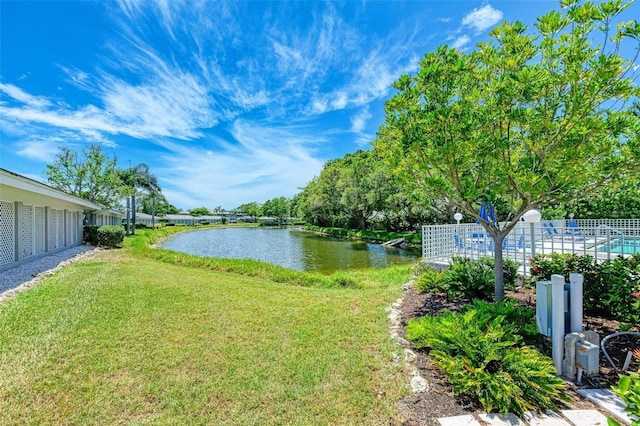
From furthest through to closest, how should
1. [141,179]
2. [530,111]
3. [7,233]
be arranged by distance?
[141,179], [7,233], [530,111]

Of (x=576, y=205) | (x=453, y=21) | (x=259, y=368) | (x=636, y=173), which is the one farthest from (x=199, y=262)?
(x=576, y=205)

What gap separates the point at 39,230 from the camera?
40.7 ft

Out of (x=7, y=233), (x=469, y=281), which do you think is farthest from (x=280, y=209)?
(x=469, y=281)

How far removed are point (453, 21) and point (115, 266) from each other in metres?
12.7

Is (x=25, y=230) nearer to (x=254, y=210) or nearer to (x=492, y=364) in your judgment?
(x=492, y=364)

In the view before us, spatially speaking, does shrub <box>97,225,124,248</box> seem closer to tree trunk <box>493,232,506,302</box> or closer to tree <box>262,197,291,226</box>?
tree trunk <box>493,232,506,302</box>

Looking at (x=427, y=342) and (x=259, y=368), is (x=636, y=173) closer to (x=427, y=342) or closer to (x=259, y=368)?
(x=427, y=342)

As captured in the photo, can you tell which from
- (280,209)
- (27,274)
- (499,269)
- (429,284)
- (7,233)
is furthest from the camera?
(280,209)

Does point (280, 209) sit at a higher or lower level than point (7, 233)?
higher

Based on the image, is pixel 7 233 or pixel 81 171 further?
pixel 81 171

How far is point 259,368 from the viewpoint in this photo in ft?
10.9

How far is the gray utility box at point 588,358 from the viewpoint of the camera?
9.53 ft

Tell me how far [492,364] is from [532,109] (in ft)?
12.1

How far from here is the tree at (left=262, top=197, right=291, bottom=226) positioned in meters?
82.2
